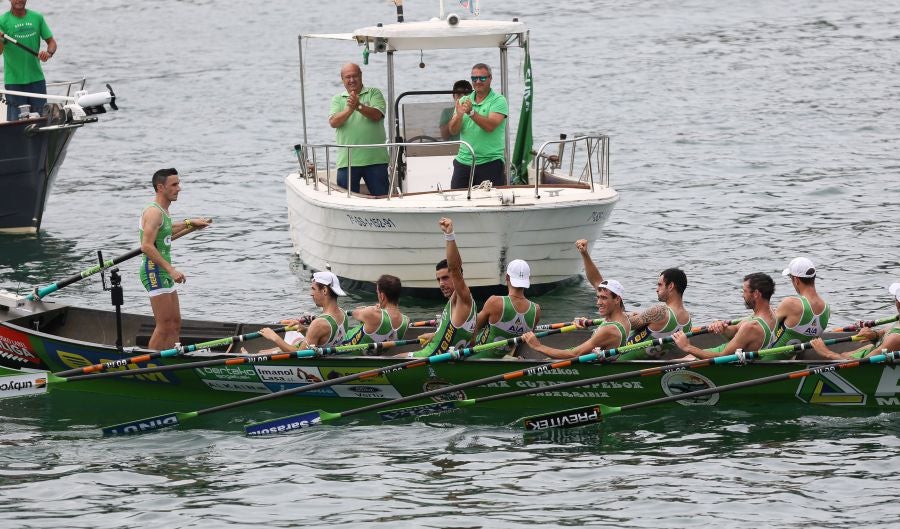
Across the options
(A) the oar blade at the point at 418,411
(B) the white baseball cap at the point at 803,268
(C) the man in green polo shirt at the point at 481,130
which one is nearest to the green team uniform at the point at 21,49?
(C) the man in green polo shirt at the point at 481,130

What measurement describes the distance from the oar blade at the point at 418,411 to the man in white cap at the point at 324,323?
3.19ft

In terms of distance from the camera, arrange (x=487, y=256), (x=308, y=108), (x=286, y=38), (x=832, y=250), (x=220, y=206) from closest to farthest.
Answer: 1. (x=487, y=256)
2. (x=832, y=250)
3. (x=220, y=206)
4. (x=308, y=108)
5. (x=286, y=38)

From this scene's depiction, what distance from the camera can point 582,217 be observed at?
19.7 meters

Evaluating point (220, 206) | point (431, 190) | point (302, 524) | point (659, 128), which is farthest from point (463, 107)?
point (659, 128)

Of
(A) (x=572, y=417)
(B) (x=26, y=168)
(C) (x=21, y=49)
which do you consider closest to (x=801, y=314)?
(A) (x=572, y=417)

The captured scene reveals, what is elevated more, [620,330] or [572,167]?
[572,167]

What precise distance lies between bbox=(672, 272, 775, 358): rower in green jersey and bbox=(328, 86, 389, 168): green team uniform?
6.73 meters

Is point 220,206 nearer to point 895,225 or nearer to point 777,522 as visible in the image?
point 895,225

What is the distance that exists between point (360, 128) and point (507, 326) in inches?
219

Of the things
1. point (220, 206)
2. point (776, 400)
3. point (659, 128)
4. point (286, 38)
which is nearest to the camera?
point (776, 400)

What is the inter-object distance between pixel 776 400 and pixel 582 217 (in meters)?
5.14

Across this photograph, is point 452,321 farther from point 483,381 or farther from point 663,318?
point 663,318

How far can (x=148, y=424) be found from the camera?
15.4 meters

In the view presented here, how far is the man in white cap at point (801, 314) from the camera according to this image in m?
15.2
